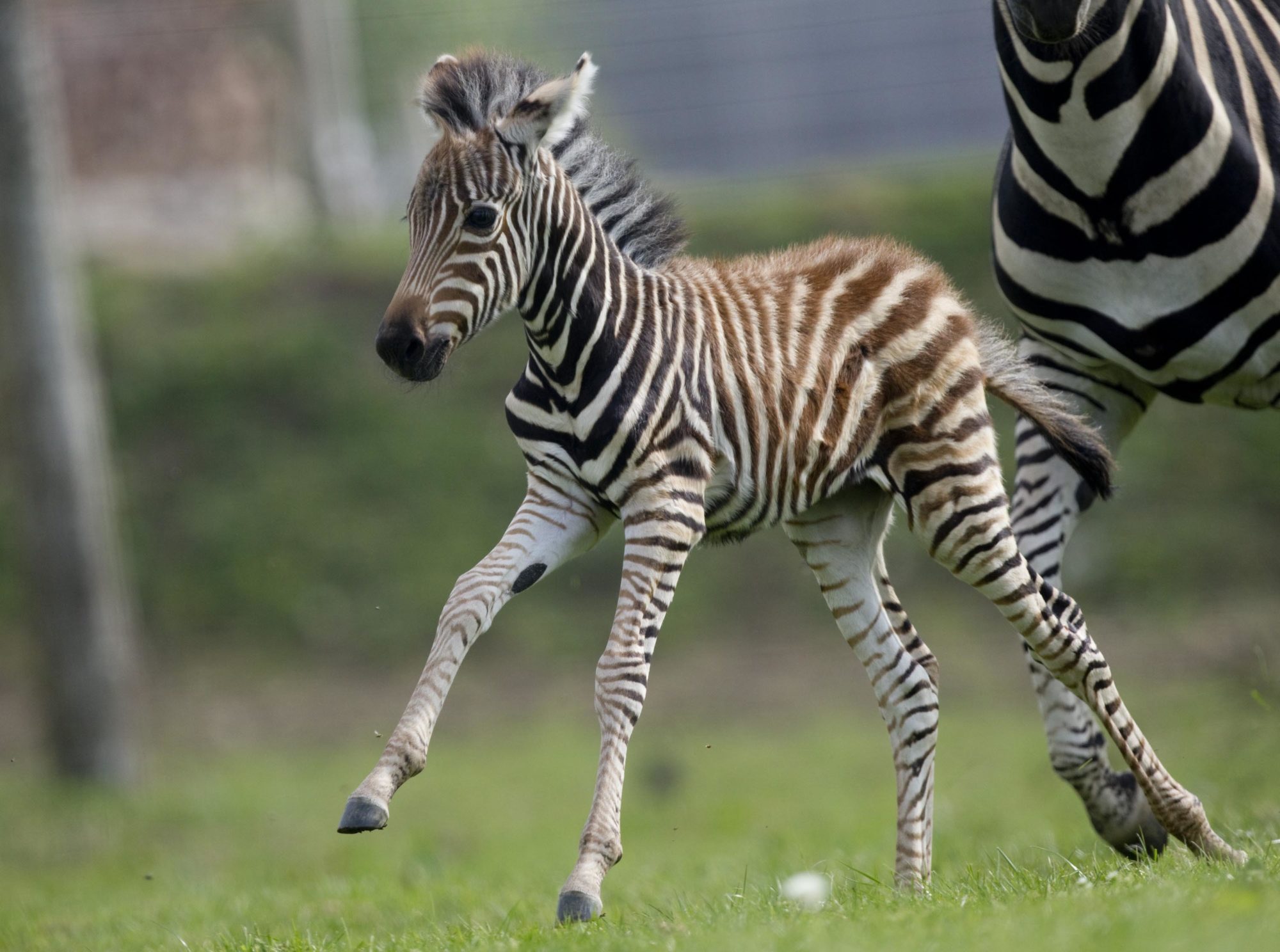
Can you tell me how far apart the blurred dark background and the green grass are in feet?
2.88

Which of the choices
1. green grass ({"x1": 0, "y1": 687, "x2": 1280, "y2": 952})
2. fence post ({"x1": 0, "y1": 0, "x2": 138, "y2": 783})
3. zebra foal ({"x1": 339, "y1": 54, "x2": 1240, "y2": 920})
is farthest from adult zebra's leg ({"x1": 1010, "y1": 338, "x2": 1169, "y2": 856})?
fence post ({"x1": 0, "y1": 0, "x2": 138, "y2": 783})

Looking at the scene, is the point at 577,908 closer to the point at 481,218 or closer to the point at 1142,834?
the point at 481,218

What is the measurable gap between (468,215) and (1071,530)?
3.17 m

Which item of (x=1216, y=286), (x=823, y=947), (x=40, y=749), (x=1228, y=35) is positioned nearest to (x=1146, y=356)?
(x=1216, y=286)

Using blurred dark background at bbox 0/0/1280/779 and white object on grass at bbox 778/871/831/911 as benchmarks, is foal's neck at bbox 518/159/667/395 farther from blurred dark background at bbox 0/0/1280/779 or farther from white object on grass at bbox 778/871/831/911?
blurred dark background at bbox 0/0/1280/779

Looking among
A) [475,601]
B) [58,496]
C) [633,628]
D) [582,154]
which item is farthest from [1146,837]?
[58,496]

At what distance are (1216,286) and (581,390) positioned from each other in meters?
2.51

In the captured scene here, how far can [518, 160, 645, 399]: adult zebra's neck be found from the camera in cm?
491

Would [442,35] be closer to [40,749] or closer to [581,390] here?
[40,749]

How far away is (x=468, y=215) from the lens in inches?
186

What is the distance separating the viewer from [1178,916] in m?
3.63

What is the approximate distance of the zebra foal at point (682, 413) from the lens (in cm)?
472

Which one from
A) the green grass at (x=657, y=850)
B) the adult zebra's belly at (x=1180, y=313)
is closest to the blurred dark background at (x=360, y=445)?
the green grass at (x=657, y=850)

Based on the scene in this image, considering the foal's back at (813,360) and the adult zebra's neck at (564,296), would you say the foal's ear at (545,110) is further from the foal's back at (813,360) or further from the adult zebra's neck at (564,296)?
the foal's back at (813,360)
